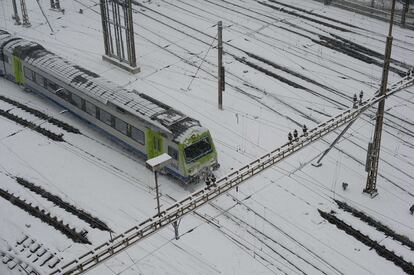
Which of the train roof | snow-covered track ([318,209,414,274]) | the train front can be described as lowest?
snow-covered track ([318,209,414,274])

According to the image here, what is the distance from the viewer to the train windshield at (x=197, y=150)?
26516mm

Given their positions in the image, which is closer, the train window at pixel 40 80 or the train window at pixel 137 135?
the train window at pixel 137 135

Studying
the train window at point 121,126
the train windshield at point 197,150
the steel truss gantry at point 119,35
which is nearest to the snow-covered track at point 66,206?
the train window at point 121,126

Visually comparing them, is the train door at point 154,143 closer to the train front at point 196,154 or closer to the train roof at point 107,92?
the train roof at point 107,92

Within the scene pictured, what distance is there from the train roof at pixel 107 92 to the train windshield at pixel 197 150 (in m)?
0.83

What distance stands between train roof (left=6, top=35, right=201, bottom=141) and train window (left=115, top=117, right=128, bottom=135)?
2.99 feet

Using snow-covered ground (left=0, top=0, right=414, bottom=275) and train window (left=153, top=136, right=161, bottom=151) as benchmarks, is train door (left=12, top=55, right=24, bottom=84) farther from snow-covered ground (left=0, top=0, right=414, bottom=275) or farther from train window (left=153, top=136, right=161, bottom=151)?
train window (left=153, top=136, right=161, bottom=151)

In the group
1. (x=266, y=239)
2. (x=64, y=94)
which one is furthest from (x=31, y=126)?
(x=266, y=239)

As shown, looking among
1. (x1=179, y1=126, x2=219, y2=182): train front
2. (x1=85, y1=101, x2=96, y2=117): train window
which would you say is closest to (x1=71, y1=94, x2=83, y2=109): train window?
(x1=85, y1=101, x2=96, y2=117): train window

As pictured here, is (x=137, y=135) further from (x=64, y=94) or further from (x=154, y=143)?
(x=64, y=94)

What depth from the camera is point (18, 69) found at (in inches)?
1409

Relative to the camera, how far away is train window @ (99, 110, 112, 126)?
29812 millimetres

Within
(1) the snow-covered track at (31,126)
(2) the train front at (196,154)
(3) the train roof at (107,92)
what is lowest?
(1) the snow-covered track at (31,126)

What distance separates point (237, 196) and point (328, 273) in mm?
6156
